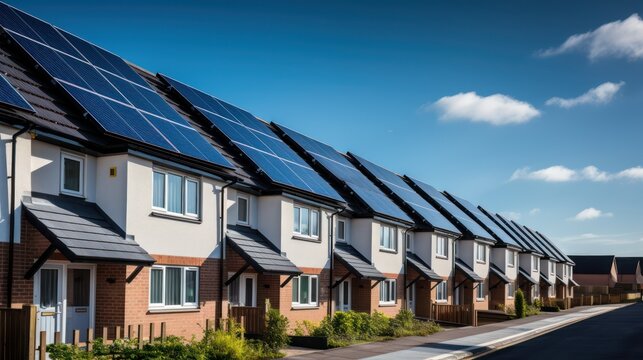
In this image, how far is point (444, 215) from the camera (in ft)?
157

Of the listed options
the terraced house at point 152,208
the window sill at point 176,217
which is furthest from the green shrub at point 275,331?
the window sill at point 176,217

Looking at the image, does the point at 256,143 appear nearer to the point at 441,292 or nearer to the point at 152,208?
the point at 152,208

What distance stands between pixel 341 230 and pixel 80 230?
17.6 m

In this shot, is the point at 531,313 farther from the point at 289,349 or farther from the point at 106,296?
the point at 106,296

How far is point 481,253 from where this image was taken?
49281mm

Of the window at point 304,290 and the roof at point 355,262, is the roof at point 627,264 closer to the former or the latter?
the roof at point 355,262

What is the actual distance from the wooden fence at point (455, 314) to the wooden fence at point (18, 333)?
27197 millimetres

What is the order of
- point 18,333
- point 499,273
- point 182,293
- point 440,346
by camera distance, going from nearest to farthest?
1. point 18,333
2. point 182,293
3. point 440,346
4. point 499,273

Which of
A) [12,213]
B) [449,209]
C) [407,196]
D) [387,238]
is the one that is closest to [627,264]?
[449,209]

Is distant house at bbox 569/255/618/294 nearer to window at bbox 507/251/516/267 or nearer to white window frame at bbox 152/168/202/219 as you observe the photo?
window at bbox 507/251/516/267

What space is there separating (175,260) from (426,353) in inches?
324

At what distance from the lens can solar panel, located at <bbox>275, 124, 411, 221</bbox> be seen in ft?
109

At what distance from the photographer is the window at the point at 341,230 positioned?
104ft

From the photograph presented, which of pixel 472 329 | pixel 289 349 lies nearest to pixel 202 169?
pixel 289 349
